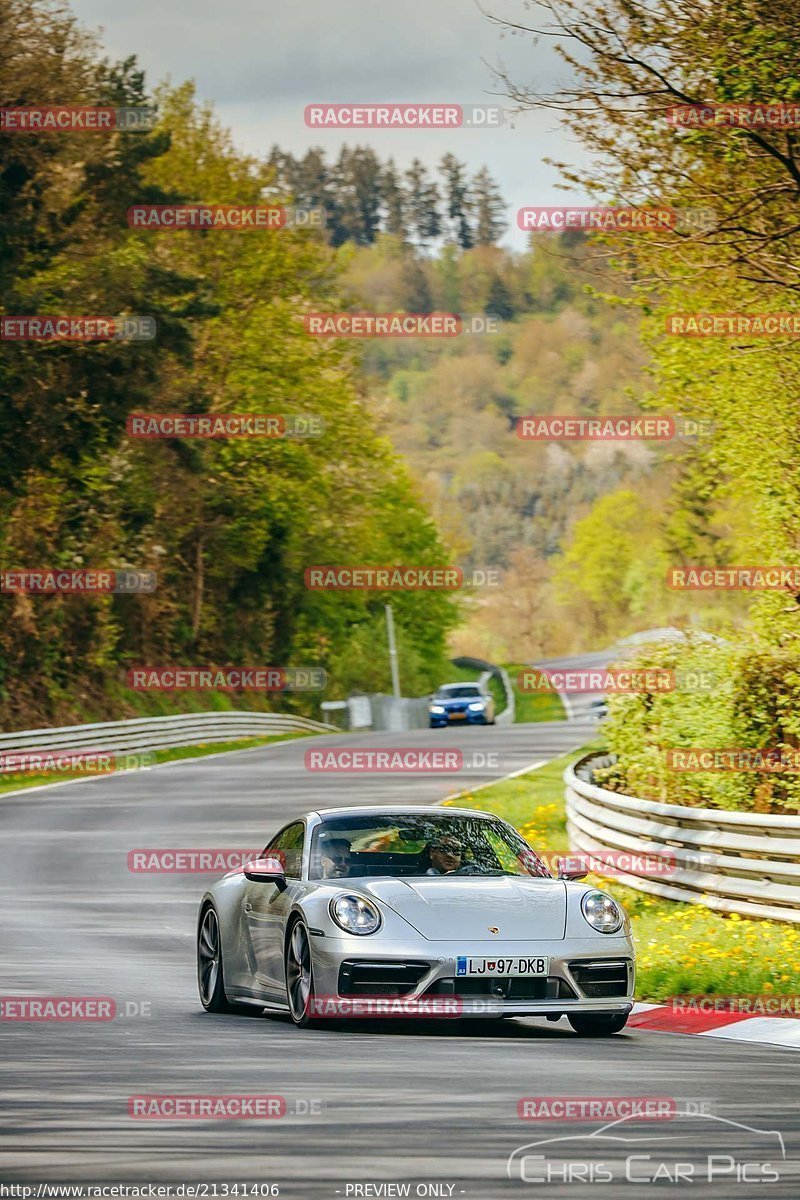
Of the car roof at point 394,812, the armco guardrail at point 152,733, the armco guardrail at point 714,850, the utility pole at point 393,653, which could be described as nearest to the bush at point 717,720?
the armco guardrail at point 714,850

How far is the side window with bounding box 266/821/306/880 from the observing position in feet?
36.1

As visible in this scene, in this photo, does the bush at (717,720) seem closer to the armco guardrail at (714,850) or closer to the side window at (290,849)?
the armco guardrail at (714,850)

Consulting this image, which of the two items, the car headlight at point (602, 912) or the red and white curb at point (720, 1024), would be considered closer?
the red and white curb at point (720, 1024)

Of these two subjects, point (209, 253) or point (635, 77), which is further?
point (209, 253)

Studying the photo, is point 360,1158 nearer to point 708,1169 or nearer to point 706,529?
point 708,1169

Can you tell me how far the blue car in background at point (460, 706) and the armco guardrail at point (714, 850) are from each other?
127ft

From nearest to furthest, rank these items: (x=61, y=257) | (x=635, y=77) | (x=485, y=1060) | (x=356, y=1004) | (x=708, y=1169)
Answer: (x=708, y=1169), (x=485, y=1060), (x=356, y=1004), (x=635, y=77), (x=61, y=257)

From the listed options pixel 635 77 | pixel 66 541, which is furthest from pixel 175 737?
pixel 635 77

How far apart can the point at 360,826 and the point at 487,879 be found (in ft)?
2.75

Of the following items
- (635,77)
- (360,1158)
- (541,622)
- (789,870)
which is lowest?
(541,622)

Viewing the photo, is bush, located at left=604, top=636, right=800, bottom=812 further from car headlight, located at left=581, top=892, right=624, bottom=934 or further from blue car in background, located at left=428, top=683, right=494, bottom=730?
blue car in background, located at left=428, top=683, right=494, bottom=730

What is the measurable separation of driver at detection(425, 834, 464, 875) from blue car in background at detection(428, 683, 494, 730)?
152 ft

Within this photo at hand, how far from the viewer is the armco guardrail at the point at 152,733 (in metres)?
39.4

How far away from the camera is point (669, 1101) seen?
7.27 metres
